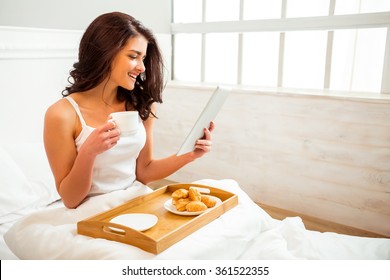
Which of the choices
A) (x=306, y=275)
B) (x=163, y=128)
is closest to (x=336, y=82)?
(x=163, y=128)

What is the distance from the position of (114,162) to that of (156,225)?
1.13ft

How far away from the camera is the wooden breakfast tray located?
3.42ft

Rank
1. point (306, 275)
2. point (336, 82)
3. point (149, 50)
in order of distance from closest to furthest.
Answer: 1. point (306, 275)
2. point (149, 50)
3. point (336, 82)

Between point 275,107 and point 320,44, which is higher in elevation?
point 320,44

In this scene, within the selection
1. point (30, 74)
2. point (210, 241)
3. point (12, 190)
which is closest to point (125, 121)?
point (210, 241)

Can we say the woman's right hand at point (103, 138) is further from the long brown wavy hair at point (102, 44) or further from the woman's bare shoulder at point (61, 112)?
the long brown wavy hair at point (102, 44)

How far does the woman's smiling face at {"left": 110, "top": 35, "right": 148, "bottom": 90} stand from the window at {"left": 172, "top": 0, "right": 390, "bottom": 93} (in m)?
1.36

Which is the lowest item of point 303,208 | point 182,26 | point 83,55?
point 303,208

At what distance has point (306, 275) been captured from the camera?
1099 mm

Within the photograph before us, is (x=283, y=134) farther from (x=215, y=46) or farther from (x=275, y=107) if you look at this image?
(x=215, y=46)

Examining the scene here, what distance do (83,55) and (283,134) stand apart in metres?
1.23

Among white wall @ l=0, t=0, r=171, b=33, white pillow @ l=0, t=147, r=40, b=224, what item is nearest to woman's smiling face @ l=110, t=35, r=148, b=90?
white pillow @ l=0, t=147, r=40, b=224

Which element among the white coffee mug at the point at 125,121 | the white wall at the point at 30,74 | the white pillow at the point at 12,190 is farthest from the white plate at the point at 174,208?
the white wall at the point at 30,74

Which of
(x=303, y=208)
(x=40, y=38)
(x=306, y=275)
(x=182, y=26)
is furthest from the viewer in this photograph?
(x=182, y=26)
